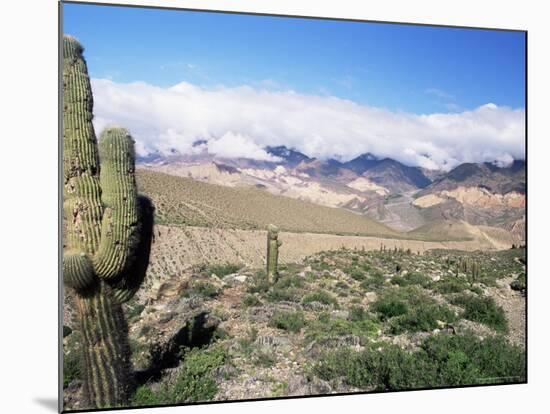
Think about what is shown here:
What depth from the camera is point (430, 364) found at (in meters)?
8.68

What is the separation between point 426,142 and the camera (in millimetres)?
8883

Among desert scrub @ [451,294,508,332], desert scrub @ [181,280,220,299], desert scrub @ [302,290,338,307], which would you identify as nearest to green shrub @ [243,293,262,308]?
desert scrub @ [181,280,220,299]

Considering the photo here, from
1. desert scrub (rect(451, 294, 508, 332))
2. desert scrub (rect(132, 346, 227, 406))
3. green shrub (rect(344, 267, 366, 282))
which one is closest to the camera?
desert scrub (rect(132, 346, 227, 406))

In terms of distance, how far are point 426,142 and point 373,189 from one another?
78 centimetres

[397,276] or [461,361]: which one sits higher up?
[397,276]

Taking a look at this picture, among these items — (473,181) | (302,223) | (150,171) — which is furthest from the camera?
(473,181)

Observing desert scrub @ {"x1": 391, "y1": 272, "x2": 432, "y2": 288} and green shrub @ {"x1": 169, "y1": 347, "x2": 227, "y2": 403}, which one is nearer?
green shrub @ {"x1": 169, "y1": 347, "x2": 227, "y2": 403}

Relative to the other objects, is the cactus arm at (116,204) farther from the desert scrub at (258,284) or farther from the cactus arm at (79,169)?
the desert scrub at (258,284)

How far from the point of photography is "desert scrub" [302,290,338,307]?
8445mm

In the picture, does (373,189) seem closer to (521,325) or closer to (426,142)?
(426,142)

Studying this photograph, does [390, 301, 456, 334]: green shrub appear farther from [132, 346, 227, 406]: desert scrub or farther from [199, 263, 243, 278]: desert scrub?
[132, 346, 227, 406]: desert scrub

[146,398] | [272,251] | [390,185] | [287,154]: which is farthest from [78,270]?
[390,185]

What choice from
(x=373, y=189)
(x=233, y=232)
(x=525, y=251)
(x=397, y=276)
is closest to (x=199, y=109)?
(x=233, y=232)

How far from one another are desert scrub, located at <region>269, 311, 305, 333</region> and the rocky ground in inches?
0.4
